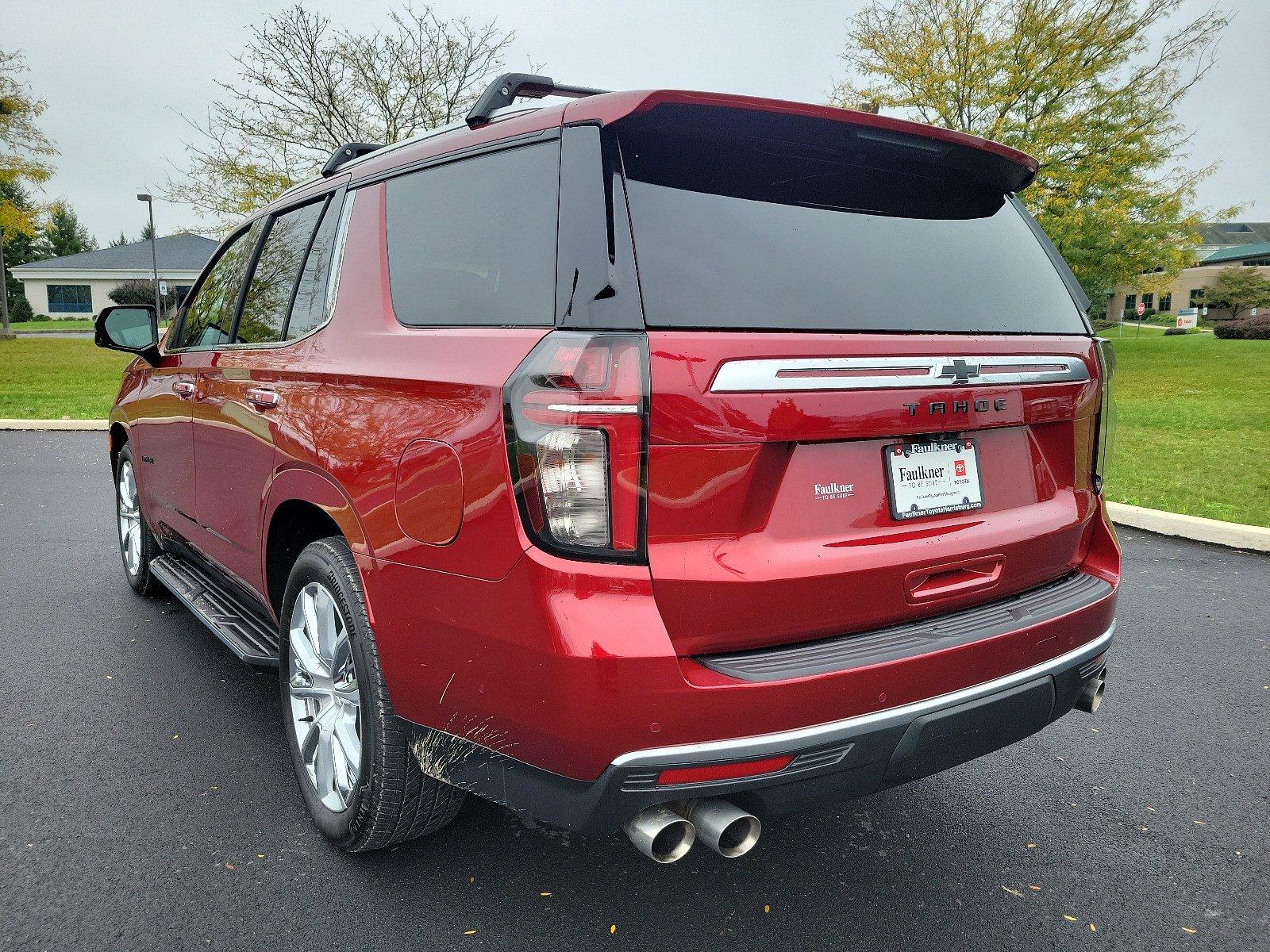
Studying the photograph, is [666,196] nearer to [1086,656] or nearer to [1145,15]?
[1086,656]

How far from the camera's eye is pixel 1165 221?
83.7ft

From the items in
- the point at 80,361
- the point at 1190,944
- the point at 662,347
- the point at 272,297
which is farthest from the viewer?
the point at 80,361

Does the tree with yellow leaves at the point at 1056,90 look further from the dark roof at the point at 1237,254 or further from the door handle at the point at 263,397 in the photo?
the dark roof at the point at 1237,254

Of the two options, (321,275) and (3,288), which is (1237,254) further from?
(321,275)

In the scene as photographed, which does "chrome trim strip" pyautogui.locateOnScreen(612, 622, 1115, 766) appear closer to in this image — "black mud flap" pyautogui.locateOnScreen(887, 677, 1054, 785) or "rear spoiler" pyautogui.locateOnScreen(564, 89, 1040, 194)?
"black mud flap" pyautogui.locateOnScreen(887, 677, 1054, 785)

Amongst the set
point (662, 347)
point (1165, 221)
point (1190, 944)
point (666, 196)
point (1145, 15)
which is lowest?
point (1190, 944)

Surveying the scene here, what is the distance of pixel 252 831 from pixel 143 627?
232cm

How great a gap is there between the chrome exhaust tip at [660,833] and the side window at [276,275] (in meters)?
1.99

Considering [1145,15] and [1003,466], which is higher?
[1145,15]

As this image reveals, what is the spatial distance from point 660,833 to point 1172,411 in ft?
54.1

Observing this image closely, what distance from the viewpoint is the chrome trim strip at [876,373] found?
1.92m

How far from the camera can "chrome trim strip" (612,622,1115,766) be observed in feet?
6.07

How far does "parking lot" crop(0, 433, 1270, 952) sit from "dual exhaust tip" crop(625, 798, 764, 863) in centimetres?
49

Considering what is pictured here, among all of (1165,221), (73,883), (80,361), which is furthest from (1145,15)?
(80,361)
